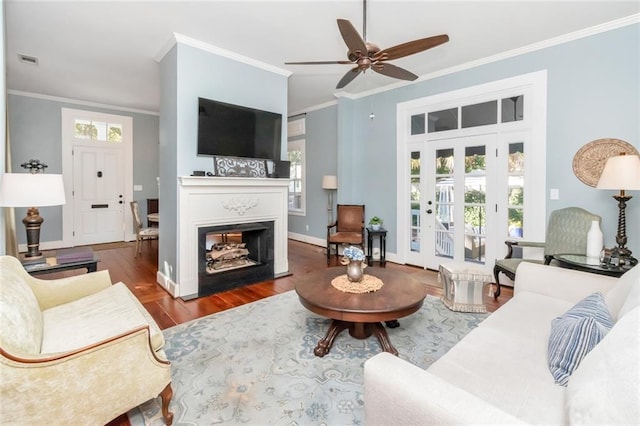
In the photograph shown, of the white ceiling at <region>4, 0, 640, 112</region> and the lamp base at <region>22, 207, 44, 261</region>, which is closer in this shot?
the lamp base at <region>22, 207, 44, 261</region>

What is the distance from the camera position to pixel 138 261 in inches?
190

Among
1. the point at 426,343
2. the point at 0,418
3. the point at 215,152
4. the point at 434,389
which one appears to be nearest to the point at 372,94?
the point at 215,152

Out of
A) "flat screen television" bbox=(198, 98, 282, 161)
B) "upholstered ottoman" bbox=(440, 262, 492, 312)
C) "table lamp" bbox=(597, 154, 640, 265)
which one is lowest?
"upholstered ottoman" bbox=(440, 262, 492, 312)

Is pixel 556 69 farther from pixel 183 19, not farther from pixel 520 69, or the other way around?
pixel 183 19

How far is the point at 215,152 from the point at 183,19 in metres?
1.33

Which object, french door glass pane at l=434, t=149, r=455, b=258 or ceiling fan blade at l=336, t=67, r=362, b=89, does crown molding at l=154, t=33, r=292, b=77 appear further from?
french door glass pane at l=434, t=149, r=455, b=258

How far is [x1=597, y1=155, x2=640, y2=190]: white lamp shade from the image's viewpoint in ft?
7.93

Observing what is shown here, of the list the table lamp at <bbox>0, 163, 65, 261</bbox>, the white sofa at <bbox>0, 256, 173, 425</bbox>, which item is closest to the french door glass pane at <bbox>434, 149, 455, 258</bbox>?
the white sofa at <bbox>0, 256, 173, 425</bbox>

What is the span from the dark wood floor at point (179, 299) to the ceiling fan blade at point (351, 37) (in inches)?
82.0

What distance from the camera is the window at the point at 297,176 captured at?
6.53m

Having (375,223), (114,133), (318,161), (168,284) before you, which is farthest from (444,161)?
(114,133)

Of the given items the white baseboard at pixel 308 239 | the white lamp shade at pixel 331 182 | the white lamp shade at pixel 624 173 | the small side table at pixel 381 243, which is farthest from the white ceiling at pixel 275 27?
the white baseboard at pixel 308 239

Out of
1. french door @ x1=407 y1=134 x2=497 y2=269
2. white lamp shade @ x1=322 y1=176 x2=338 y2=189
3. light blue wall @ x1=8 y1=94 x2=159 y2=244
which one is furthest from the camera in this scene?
white lamp shade @ x1=322 y1=176 x2=338 y2=189

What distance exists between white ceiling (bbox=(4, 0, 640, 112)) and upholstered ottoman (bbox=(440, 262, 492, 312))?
2.44 meters
